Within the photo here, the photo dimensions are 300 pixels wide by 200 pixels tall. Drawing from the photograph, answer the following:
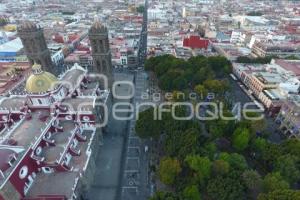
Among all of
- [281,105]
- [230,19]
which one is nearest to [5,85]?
[281,105]

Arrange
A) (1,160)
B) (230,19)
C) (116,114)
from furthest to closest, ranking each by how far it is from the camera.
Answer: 1. (230,19)
2. (116,114)
3. (1,160)

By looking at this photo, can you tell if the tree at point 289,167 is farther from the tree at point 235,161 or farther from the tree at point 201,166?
the tree at point 201,166

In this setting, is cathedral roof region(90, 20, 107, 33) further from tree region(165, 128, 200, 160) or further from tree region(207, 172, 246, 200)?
tree region(207, 172, 246, 200)

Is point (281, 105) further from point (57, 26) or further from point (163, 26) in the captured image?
point (57, 26)

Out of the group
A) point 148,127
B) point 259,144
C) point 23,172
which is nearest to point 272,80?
point 259,144

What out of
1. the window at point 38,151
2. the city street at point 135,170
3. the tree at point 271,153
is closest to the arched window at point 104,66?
the city street at point 135,170

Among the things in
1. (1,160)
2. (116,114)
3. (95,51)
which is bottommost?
(116,114)
